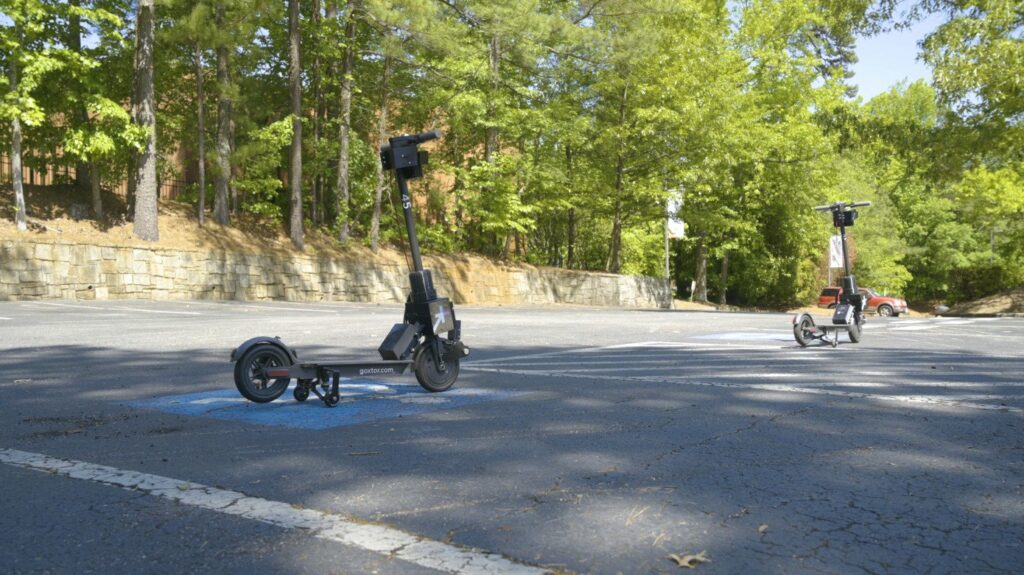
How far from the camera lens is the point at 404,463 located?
14.6 feet

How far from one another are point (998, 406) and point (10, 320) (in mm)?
15113

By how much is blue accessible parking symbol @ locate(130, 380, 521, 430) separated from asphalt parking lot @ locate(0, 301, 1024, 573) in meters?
0.04

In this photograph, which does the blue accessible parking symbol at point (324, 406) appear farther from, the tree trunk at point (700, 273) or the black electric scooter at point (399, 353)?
the tree trunk at point (700, 273)

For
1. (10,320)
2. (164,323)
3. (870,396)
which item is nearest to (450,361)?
(870,396)

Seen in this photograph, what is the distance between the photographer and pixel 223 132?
89.4 ft

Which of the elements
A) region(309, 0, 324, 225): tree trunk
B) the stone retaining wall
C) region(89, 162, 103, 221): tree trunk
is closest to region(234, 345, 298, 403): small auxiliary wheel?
the stone retaining wall

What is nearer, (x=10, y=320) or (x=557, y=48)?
(x=10, y=320)

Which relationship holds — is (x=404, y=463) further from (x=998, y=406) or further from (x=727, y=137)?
(x=727, y=137)

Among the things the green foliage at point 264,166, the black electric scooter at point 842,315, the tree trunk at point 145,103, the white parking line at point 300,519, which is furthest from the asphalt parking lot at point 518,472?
the green foliage at point 264,166

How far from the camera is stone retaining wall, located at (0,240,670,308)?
21484mm

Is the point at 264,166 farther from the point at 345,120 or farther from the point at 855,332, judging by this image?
the point at 855,332

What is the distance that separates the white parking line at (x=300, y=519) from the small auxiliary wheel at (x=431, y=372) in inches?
107

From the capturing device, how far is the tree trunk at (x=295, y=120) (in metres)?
27.2

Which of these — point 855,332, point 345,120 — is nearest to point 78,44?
point 345,120
